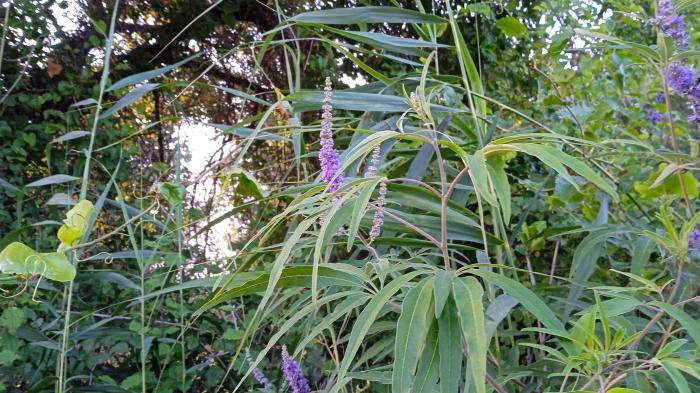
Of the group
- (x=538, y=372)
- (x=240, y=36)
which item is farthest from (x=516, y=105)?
(x=538, y=372)

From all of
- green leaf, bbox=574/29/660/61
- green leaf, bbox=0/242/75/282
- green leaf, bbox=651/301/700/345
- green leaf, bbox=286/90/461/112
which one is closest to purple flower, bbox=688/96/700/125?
green leaf, bbox=574/29/660/61

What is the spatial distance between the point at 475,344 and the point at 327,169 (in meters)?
0.24

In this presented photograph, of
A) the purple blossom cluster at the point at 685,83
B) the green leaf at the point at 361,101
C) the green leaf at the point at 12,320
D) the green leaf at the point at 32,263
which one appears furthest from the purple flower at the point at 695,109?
the green leaf at the point at 12,320

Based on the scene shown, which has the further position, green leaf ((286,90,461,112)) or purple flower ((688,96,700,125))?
purple flower ((688,96,700,125))

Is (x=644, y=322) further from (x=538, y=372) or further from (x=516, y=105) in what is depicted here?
(x=516, y=105)

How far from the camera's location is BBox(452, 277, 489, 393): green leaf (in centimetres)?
40

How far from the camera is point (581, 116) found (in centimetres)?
136

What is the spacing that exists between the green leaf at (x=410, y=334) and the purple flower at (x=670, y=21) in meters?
0.62

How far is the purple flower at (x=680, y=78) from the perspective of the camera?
917mm

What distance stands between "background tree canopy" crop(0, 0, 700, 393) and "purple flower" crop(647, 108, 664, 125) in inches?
0.9

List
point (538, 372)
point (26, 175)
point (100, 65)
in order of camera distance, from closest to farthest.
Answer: point (538, 372) < point (26, 175) < point (100, 65)

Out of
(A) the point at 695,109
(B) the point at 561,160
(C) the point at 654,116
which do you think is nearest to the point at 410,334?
(B) the point at 561,160

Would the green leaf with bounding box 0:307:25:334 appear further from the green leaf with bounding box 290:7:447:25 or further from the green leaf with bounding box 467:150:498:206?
the green leaf with bounding box 467:150:498:206

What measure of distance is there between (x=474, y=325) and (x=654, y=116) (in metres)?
1.61
